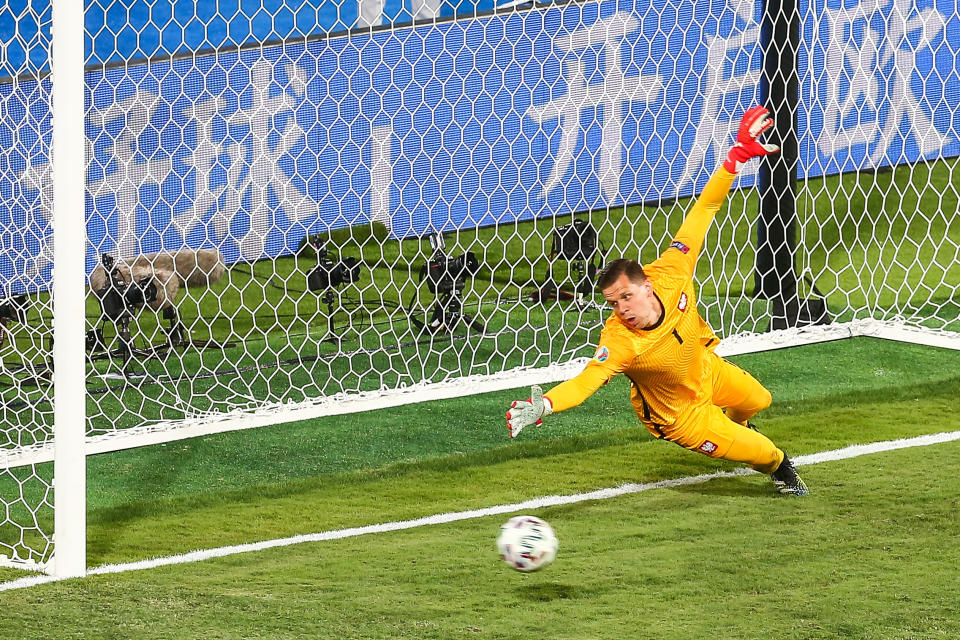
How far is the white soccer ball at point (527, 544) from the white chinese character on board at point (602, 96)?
3513 mm

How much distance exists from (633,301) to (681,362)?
0.34 m

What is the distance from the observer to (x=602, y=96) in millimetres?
7305

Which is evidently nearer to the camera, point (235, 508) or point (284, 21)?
point (235, 508)

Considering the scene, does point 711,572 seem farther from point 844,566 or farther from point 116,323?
point 116,323

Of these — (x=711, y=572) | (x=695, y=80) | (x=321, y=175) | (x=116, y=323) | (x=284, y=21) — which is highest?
(x=284, y=21)

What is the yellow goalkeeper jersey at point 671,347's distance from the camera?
162 inches

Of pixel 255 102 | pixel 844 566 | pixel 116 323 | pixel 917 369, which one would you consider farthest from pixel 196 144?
pixel 844 566

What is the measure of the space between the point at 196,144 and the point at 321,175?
2.93 feet

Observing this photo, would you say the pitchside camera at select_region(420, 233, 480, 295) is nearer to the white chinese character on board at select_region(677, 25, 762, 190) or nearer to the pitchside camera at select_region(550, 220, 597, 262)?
the pitchside camera at select_region(550, 220, 597, 262)

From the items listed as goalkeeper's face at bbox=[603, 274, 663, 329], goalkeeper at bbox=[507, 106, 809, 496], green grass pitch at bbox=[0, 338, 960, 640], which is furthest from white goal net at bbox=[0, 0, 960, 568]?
goalkeeper's face at bbox=[603, 274, 663, 329]

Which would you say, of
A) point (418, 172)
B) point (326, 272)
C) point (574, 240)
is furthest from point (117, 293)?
point (574, 240)

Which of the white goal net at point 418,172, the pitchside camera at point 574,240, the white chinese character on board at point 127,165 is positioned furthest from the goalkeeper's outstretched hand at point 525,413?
the white chinese character on board at point 127,165

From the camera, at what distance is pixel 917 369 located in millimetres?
A: 6449

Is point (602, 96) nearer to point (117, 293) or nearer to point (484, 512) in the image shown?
point (117, 293)
